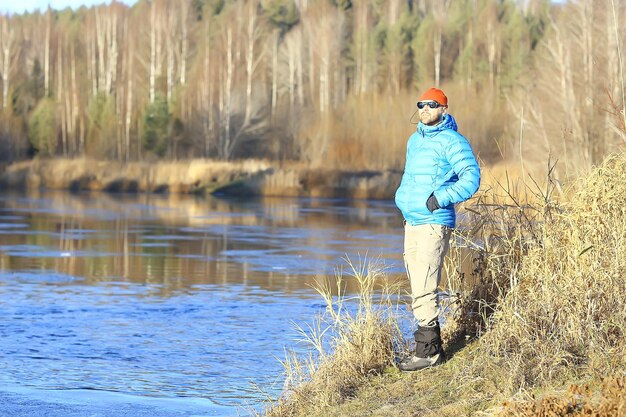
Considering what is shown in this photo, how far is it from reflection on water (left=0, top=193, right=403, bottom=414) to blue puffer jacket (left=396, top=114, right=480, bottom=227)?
2.08m

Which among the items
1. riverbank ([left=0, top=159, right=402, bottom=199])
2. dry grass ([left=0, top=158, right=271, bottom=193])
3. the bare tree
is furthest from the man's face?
Answer: the bare tree

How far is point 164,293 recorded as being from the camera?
604 inches

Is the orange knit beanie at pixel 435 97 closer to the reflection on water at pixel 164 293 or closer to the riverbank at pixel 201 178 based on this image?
the reflection on water at pixel 164 293

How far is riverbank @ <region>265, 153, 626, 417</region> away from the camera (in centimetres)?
684

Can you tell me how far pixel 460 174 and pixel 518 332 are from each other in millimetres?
1160

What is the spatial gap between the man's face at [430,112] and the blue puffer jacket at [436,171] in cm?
5

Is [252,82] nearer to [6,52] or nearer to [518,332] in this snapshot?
[6,52]

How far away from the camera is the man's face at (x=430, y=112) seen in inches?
310

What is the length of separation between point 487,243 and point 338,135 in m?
44.1

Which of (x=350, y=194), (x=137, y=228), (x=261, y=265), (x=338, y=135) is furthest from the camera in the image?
(x=338, y=135)

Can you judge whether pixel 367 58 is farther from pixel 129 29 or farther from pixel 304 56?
pixel 129 29

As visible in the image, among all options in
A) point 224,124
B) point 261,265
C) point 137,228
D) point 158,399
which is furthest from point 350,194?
point 158,399

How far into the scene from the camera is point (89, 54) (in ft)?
238

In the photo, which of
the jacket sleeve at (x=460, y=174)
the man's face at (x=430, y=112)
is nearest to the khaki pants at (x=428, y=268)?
the jacket sleeve at (x=460, y=174)
